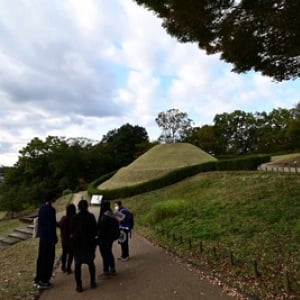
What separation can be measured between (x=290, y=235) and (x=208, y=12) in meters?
6.06

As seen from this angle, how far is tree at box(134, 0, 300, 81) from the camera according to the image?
27.7 feet

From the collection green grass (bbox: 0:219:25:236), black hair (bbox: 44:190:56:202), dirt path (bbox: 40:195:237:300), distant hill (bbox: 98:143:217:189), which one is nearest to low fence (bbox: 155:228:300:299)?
dirt path (bbox: 40:195:237:300)

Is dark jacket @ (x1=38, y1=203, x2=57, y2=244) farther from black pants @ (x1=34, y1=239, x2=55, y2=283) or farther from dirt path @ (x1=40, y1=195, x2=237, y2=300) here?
dirt path @ (x1=40, y1=195, x2=237, y2=300)

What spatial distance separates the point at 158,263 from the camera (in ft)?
26.0

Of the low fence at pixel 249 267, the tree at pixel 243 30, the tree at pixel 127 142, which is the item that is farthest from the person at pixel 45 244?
the tree at pixel 127 142

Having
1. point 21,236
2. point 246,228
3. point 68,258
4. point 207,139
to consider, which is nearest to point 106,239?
point 68,258

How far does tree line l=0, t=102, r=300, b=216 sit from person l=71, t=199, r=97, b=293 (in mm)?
42067

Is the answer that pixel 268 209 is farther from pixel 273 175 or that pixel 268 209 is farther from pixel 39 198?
pixel 39 198

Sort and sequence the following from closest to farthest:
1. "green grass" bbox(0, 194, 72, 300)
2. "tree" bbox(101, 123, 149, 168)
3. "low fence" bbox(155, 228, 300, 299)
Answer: "low fence" bbox(155, 228, 300, 299) < "green grass" bbox(0, 194, 72, 300) < "tree" bbox(101, 123, 149, 168)

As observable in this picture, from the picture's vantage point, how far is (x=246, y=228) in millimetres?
10039

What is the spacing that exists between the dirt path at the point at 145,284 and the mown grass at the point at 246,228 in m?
0.62

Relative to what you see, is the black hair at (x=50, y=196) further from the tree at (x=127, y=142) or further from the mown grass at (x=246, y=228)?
the tree at (x=127, y=142)

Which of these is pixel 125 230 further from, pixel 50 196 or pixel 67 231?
pixel 50 196

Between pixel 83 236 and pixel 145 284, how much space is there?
1444mm
